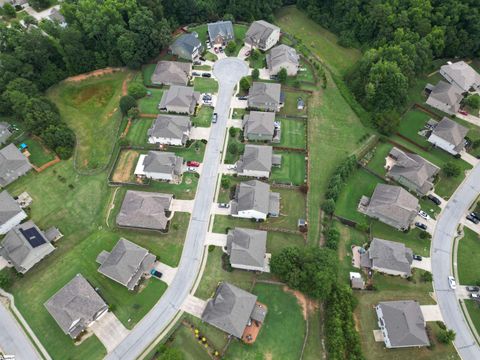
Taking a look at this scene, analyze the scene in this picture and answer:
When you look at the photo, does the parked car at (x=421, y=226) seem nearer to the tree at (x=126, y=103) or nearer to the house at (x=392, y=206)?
the house at (x=392, y=206)

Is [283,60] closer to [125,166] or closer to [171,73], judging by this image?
[171,73]

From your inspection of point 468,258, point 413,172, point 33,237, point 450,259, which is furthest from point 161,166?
point 468,258

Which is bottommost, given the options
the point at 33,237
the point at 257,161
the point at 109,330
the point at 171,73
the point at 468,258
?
the point at 109,330

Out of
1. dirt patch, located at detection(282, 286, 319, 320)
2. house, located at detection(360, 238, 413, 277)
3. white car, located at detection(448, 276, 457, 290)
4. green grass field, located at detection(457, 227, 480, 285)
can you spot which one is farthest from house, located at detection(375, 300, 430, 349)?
green grass field, located at detection(457, 227, 480, 285)

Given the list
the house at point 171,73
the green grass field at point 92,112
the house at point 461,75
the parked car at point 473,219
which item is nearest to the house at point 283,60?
the house at point 171,73

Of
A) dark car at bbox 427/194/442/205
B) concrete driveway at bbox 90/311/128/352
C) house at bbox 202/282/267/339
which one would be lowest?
concrete driveway at bbox 90/311/128/352

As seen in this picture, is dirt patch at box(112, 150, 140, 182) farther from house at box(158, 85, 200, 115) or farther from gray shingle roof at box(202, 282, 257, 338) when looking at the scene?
gray shingle roof at box(202, 282, 257, 338)

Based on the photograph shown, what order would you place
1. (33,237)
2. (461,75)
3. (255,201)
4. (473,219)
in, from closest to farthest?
1. (33,237)
2. (255,201)
3. (473,219)
4. (461,75)
